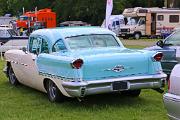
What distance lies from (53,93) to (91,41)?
4.41ft

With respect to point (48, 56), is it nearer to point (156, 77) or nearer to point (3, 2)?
point (156, 77)

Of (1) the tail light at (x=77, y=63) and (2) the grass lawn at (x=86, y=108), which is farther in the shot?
(1) the tail light at (x=77, y=63)

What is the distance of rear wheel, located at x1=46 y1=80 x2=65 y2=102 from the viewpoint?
367 inches

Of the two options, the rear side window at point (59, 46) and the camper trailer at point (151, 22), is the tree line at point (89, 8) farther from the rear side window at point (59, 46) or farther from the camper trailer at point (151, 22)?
the rear side window at point (59, 46)

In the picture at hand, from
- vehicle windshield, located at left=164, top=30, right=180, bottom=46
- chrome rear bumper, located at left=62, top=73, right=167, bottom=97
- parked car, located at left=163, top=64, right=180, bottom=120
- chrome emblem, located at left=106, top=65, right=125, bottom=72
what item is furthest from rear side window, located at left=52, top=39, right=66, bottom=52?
parked car, located at left=163, top=64, right=180, bottom=120

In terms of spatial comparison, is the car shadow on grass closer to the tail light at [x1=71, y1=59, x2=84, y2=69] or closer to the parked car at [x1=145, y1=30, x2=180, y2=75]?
the tail light at [x1=71, y1=59, x2=84, y2=69]

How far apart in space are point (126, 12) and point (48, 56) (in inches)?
1454

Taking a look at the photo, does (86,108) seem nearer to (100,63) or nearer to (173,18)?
(100,63)

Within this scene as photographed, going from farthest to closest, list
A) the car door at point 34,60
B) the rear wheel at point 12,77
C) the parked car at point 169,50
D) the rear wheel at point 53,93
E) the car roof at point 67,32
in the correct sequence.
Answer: the rear wheel at point 12,77 < the parked car at point 169,50 < the car door at point 34,60 < the car roof at point 67,32 < the rear wheel at point 53,93

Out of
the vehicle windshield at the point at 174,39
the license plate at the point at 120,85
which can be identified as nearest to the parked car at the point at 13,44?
the vehicle windshield at the point at 174,39

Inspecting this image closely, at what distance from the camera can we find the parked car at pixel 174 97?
6.02 meters

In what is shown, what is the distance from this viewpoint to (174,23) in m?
44.8

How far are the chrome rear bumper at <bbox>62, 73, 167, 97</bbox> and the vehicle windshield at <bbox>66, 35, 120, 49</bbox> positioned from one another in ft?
4.45

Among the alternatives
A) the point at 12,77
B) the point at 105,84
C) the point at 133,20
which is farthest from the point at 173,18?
the point at 105,84
